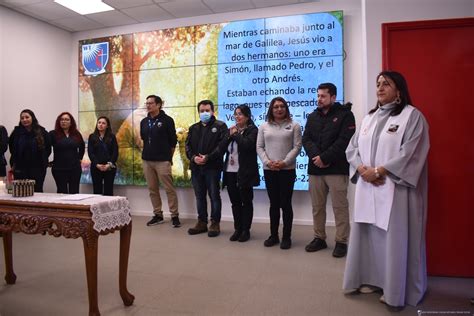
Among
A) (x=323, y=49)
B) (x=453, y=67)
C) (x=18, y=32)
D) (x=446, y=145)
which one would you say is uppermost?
(x=18, y=32)

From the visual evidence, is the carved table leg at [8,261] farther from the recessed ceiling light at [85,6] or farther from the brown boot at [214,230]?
the recessed ceiling light at [85,6]

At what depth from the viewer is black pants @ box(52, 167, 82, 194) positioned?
15.0ft

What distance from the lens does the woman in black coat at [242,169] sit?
371 cm

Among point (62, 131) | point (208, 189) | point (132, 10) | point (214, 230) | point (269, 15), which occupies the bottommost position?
point (214, 230)

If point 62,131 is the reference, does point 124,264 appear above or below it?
below

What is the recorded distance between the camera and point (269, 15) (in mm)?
4848

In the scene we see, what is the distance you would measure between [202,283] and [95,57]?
4502 millimetres

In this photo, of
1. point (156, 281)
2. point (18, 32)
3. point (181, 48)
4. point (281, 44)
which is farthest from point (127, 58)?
point (156, 281)

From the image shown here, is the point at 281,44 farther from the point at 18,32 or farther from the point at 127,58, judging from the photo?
the point at 18,32

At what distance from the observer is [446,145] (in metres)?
2.70

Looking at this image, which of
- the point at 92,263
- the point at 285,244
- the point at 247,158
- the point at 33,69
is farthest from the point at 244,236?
the point at 33,69

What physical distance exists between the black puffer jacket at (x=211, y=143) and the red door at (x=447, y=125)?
6.70 ft

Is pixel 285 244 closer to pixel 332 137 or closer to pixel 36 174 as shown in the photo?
pixel 332 137

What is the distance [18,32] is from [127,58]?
1.57m
